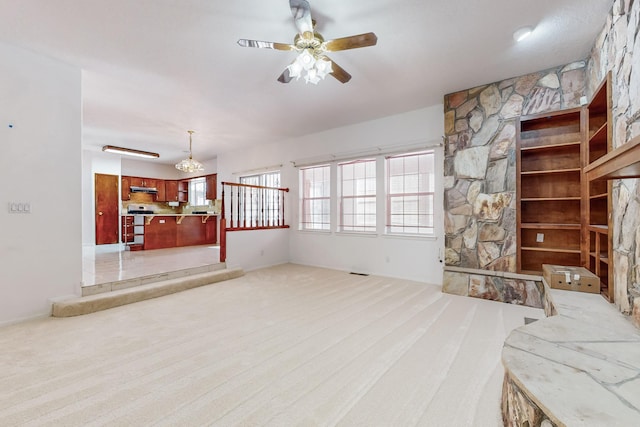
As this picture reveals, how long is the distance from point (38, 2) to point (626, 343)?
495cm

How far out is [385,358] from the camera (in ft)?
7.27

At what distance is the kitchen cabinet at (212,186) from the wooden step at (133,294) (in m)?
4.23

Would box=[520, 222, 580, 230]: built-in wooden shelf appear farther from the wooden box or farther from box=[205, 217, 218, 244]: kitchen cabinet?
box=[205, 217, 218, 244]: kitchen cabinet

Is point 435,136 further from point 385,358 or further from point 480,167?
point 385,358

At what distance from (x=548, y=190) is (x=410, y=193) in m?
1.89

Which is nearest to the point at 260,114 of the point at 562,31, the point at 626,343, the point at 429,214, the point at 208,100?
the point at 208,100

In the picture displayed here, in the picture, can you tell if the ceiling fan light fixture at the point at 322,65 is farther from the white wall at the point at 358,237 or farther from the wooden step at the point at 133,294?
the wooden step at the point at 133,294

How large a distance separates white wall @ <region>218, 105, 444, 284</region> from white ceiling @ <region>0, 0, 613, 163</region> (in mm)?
401

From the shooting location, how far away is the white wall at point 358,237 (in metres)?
4.57

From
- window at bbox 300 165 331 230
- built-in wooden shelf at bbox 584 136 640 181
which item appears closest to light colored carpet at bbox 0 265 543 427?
built-in wooden shelf at bbox 584 136 640 181

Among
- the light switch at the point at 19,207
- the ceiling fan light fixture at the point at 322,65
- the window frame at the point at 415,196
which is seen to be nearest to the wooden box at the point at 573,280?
the window frame at the point at 415,196

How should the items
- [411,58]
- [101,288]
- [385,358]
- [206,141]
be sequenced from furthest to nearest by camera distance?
[206,141], [101,288], [411,58], [385,358]

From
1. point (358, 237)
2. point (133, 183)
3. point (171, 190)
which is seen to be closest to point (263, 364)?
point (358, 237)

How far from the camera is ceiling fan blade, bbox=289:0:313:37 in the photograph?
2020 mm
